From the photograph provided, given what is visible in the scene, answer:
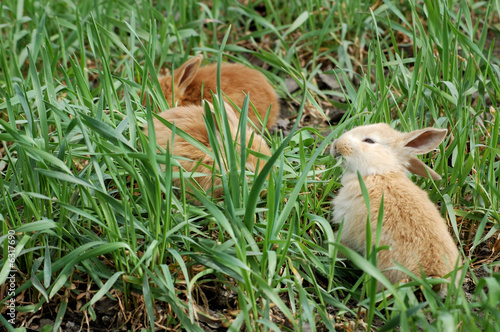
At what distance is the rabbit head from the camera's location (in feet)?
10.7

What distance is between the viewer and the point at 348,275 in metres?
3.08

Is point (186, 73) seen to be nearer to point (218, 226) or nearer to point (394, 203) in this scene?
point (218, 226)

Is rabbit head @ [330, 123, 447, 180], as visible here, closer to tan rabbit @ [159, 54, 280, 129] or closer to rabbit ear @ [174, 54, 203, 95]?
tan rabbit @ [159, 54, 280, 129]

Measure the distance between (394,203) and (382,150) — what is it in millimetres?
414

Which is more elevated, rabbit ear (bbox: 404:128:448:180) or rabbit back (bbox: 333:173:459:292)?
rabbit ear (bbox: 404:128:448:180)

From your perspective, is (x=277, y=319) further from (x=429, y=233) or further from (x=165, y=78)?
(x=165, y=78)

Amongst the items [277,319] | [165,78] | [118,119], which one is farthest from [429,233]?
[165,78]

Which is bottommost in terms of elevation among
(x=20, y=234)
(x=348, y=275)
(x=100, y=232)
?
(x=348, y=275)

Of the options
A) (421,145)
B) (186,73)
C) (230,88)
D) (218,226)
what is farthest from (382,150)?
(186,73)

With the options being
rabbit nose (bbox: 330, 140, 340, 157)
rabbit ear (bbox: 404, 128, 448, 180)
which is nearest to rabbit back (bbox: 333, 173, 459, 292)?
rabbit ear (bbox: 404, 128, 448, 180)

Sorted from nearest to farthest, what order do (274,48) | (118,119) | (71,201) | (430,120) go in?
(71,201), (118,119), (430,120), (274,48)

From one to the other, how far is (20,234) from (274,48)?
321 cm

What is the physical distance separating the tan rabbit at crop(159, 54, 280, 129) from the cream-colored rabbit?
1350mm

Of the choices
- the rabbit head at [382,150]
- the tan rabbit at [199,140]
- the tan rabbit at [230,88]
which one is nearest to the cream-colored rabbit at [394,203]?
the rabbit head at [382,150]
